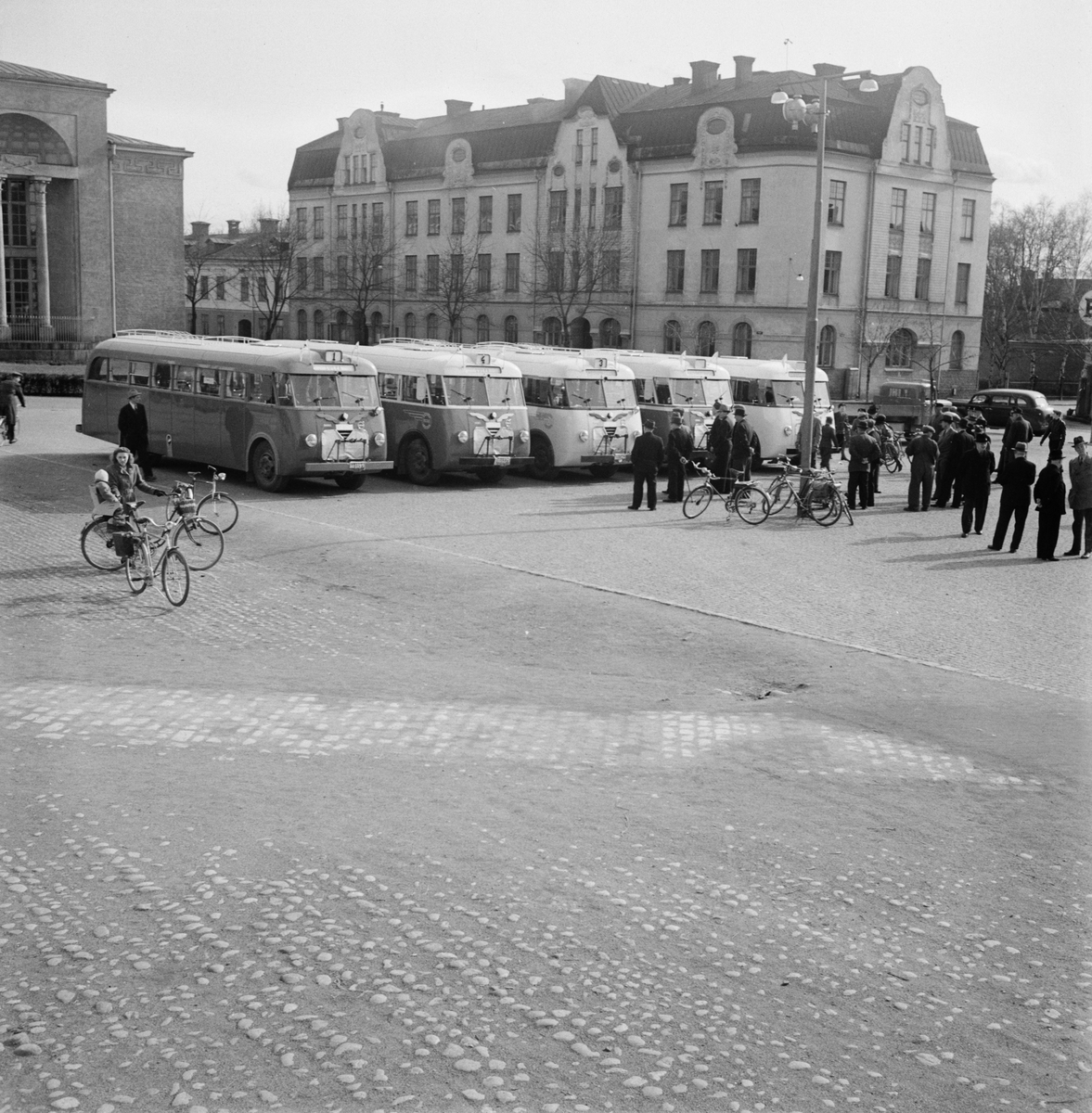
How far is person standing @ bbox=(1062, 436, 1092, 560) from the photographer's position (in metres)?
18.9

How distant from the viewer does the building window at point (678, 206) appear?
67875mm

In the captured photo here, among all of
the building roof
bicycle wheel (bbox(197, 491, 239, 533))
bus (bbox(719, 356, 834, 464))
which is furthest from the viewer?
the building roof

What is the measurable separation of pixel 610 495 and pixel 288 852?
18.4m

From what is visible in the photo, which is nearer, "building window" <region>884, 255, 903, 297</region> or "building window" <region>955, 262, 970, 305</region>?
"building window" <region>884, 255, 903, 297</region>

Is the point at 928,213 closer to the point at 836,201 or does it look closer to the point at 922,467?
the point at 836,201

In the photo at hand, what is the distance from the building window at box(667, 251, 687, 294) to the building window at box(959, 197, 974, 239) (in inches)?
574

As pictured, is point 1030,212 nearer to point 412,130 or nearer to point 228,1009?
point 412,130

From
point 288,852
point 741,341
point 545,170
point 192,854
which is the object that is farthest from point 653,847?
point 545,170

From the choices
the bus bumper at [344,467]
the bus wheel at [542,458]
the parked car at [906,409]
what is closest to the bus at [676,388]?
the bus wheel at [542,458]

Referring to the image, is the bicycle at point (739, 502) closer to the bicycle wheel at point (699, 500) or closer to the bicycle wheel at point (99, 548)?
the bicycle wheel at point (699, 500)

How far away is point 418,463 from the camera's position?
26453mm

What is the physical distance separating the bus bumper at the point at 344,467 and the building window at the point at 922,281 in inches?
1993

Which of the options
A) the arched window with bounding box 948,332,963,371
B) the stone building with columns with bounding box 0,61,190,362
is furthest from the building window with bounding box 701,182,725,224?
the stone building with columns with bounding box 0,61,190,362

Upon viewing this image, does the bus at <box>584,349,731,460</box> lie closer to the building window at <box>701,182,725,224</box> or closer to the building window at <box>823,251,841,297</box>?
the building window at <box>823,251,841,297</box>
